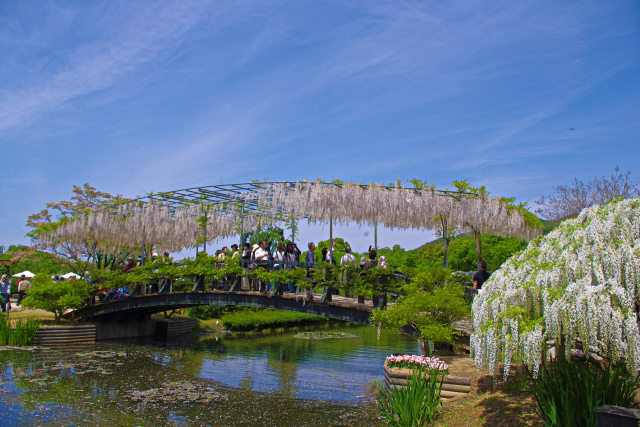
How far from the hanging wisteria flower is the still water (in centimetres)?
121

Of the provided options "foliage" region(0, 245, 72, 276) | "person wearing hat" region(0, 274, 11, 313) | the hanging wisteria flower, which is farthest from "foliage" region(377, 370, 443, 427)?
"foliage" region(0, 245, 72, 276)

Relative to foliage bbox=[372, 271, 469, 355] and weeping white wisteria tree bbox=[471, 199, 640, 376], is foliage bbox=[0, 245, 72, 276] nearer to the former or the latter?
foliage bbox=[372, 271, 469, 355]

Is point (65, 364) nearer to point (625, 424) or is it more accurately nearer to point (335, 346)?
point (335, 346)

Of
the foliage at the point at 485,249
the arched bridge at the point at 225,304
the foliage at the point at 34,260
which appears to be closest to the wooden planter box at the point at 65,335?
the arched bridge at the point at 225,304

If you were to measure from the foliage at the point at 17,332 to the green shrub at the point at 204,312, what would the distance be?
11517 mm

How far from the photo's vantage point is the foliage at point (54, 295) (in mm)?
21031

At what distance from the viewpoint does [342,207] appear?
59.5 ft

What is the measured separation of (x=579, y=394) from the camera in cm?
638

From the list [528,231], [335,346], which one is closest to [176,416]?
[335,346]

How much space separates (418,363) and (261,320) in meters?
21.8

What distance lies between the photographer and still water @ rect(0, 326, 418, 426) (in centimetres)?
1036

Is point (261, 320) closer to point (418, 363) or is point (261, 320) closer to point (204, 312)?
point (204, 312)

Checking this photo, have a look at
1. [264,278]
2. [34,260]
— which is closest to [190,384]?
[264,278]

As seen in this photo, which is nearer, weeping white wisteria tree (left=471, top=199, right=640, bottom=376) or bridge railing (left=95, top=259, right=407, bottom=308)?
weeping white wisteria tree (left=471, top=199, right=640, bottom=376)
